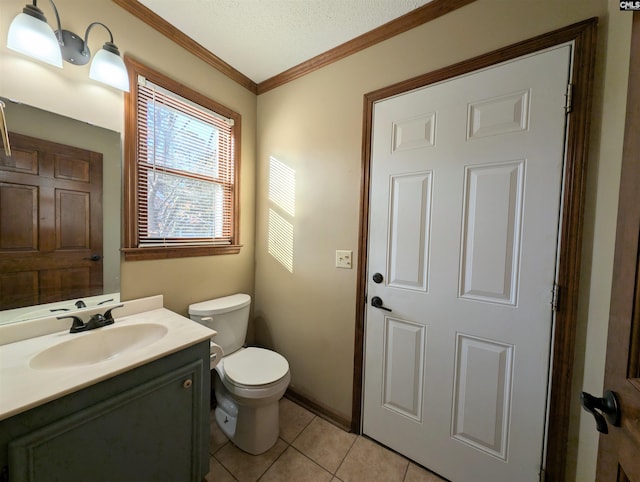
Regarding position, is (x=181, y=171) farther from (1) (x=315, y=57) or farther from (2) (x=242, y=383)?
(2) (x=242, y=383)

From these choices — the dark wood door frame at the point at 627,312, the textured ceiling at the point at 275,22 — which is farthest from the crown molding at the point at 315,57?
the dark wood door frame at the point at 627,312

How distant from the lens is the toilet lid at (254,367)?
4.36ft

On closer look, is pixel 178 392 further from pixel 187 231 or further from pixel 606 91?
pixel 606 91

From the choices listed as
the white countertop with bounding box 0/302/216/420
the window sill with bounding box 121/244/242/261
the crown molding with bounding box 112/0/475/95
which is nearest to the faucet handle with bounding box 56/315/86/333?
the white countertop with bounding box 0/302/216/420

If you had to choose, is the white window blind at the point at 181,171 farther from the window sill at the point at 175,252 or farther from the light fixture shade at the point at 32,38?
the light fixture shade at the point at 32,38

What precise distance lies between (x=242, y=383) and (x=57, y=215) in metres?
1.20

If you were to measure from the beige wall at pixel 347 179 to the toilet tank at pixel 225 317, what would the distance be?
299 mm

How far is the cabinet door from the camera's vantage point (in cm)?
69

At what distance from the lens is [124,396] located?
853mm

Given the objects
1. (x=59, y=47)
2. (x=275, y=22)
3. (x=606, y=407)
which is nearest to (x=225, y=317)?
(x=59, y=47)

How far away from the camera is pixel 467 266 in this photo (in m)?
1.17

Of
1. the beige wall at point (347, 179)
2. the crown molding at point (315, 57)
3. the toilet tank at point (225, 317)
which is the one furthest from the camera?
the toilet tank at point (225, 317)

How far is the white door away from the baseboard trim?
6.8 inches

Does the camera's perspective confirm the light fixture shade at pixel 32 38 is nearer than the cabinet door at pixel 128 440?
No
